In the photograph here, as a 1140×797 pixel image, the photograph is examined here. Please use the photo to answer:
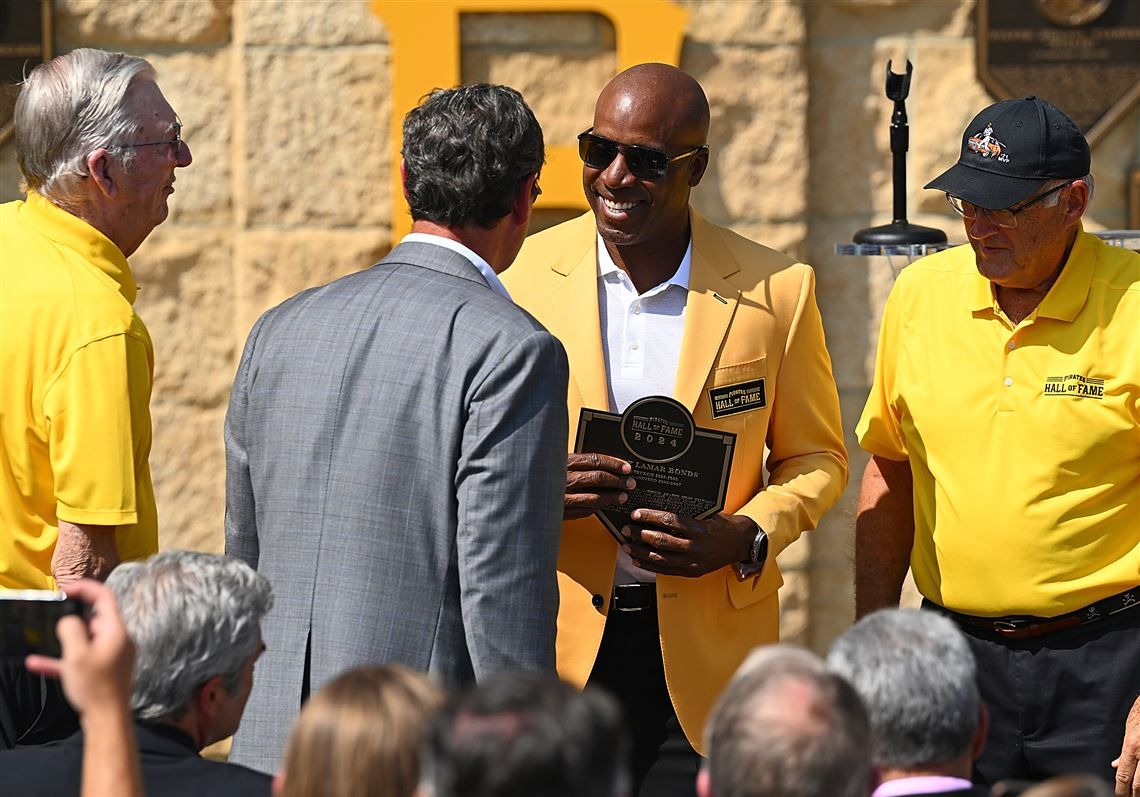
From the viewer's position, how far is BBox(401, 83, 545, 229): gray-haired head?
295 cm

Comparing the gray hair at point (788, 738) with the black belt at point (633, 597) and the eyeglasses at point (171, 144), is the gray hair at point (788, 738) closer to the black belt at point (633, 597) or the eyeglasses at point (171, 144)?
the black belt at point (633, 597)

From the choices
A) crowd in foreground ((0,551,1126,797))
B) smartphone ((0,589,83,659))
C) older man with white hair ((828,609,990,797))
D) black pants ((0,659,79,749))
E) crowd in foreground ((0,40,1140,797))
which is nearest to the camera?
crowd in foreground ((0,551,1126,797))

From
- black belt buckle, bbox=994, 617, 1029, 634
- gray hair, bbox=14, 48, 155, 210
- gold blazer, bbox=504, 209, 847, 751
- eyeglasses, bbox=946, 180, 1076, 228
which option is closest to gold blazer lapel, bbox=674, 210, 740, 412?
gold blazer, bbox=504, 209, 847, 751

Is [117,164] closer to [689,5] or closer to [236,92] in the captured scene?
[236,92]

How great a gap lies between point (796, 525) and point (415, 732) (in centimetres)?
173

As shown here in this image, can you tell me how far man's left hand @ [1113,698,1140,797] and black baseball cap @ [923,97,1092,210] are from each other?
108cm

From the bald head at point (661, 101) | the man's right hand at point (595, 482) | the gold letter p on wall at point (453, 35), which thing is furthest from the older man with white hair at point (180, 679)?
the gold letter p on wall at point (453, 35)

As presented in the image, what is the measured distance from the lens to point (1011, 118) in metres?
3.53

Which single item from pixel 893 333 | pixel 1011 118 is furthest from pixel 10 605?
pixel 1011 118

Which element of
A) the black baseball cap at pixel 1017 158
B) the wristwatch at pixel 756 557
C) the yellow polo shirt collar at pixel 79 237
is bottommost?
the wristwatch at pixel 756 557

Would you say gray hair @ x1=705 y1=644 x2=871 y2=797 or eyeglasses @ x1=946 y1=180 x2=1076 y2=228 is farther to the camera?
eyeglasses @ x1=946 y1=180 x2=1076 y2=228

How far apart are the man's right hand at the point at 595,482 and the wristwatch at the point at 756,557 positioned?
0.32 metres

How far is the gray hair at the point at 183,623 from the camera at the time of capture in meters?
2.40

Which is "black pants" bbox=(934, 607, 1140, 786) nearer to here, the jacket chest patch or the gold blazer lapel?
the jacket chest patch
